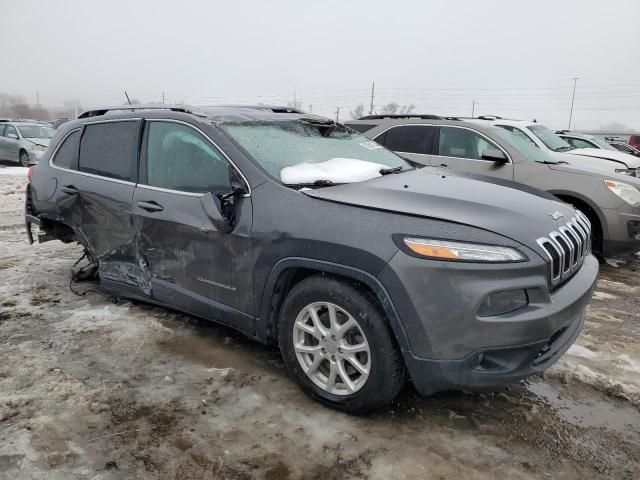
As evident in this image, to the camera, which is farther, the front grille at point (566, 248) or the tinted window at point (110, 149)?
the tinted window at point (110, 149)

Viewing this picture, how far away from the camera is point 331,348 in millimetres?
2697

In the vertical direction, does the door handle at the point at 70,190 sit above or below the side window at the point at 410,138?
below

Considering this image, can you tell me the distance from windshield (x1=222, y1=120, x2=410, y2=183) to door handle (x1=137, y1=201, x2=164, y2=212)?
28.9 inches

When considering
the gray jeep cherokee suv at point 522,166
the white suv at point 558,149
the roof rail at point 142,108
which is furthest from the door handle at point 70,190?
the white suv at point 558,149

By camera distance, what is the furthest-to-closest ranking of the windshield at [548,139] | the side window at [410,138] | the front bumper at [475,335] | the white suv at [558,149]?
the windshield at [548,139] → the white suv at [558,149] → the side window at [410,138] → the front bumper at [475,335]

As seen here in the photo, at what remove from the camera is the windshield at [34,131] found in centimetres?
1634

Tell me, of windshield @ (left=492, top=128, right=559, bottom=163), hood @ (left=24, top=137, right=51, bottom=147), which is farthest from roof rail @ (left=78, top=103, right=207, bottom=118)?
hood @ (left=24, top=137, right=51, bottom=147)

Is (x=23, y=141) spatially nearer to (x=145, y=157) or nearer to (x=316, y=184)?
(x=145, y=157)

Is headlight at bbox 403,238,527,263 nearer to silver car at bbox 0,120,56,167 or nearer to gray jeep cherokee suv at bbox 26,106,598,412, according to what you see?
gray jeep cherokee suv at bbox 26,106,598,412

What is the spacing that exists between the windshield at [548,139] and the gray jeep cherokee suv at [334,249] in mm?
4987

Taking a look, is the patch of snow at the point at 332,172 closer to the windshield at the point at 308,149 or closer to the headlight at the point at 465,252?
the windshield at the point at 308,149

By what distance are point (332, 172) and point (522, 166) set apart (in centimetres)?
394

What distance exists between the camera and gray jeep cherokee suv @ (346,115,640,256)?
18.0 ft

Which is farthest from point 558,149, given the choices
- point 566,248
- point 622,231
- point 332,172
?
point 332,172
